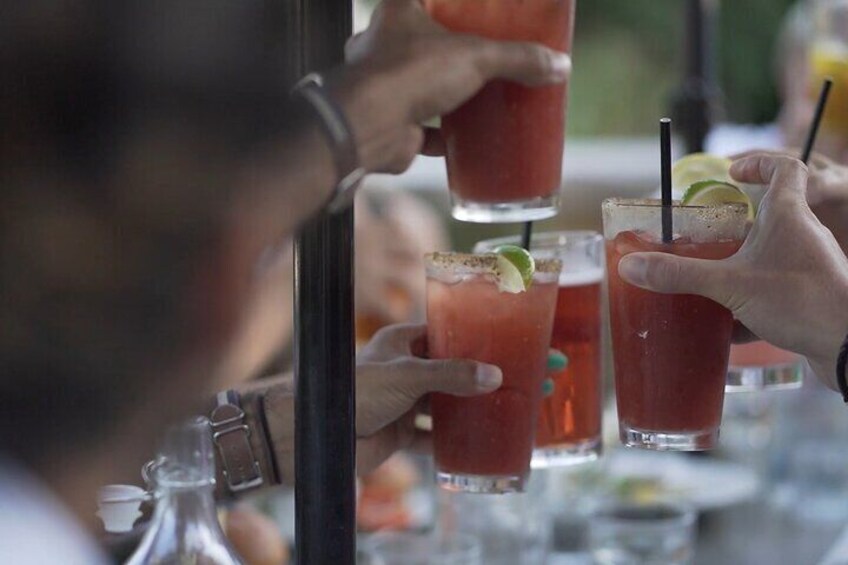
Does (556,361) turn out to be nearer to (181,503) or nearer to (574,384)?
(574,384)

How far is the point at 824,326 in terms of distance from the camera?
4.77 ft

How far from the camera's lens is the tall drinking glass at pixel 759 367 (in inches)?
74.2

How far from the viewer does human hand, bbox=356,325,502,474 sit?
1.61 m

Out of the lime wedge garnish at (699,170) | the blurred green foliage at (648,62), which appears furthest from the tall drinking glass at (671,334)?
the blurred green foliage at (648,62)

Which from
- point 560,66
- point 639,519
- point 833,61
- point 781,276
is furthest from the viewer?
point 833,61

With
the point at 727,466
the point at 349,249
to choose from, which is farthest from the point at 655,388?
the point at 727,466

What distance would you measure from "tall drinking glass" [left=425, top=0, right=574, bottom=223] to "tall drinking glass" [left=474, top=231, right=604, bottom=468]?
23 centimetres

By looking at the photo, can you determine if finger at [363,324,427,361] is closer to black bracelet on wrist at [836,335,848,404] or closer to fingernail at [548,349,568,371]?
fingernail at [548,349,568,371]

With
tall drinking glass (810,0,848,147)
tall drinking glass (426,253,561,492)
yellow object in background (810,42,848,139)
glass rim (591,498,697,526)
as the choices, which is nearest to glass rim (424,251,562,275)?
tall drinking glass (426,253,561,492)

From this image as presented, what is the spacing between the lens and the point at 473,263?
5.32 feet

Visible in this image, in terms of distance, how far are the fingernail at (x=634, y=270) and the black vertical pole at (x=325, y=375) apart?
33 centimetres

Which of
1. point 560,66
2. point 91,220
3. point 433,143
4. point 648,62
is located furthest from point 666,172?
point 648,62

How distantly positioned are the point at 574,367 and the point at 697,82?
1.84 meters

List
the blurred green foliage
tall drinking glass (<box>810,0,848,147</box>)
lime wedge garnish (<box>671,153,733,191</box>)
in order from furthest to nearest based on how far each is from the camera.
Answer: the blurred green foliage, tall drinking glass (<box>810,0,848,147</box>), lime wedge garnish (<box>671,153,733,191</box>)
